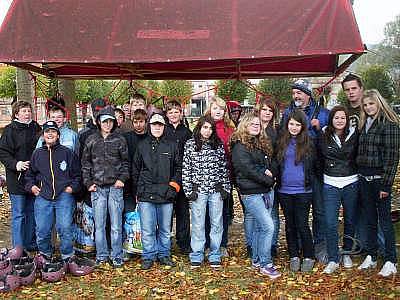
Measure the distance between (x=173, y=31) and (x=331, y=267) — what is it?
10.1ft

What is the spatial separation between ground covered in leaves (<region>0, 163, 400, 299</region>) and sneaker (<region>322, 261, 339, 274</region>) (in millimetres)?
64

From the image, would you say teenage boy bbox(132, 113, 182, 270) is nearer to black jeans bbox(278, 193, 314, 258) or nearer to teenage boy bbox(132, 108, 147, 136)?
teenage boy bbox(132, 108, 147, 136)

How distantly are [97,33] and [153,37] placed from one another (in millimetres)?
639

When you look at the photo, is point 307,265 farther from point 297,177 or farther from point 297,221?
point 297,177

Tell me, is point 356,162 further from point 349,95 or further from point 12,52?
point 12,52

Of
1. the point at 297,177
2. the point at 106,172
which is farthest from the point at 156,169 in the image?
the point at 297,177

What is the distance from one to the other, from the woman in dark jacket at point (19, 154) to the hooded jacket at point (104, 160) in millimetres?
753

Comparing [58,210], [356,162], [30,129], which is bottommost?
[58,210]

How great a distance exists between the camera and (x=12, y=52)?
5.13 metres

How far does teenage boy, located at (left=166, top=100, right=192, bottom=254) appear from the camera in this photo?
214 inches

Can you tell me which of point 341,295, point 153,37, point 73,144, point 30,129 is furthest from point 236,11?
point 341,295

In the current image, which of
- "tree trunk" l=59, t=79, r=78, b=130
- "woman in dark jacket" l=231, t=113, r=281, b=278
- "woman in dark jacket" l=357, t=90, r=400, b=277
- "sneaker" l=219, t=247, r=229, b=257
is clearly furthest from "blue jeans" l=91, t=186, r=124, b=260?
"tree trunk" l=59, t=79, r=78, b=130

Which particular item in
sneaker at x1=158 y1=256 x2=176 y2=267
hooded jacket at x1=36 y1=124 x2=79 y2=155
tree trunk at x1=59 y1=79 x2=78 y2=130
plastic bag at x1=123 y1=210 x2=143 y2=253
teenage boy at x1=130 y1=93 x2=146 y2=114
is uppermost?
tree trunk at x1=59 y1=79 x2=78 y2=130

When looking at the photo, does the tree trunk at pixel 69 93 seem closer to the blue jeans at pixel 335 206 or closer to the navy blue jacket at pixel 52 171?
the navy blue jacket at pixel 52 171
